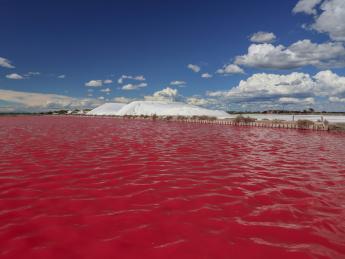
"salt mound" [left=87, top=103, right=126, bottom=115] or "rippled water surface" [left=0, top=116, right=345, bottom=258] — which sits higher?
"salt mound" [left=87, top=103, right=126, bottom=115]

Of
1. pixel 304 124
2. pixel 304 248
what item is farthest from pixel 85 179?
pixel 304 124

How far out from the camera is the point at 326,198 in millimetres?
7391

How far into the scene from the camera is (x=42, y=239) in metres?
4.94

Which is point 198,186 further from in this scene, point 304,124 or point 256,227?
point 304,124

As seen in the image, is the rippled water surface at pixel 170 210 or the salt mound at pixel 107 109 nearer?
the rippled water surface at pixel 170 210

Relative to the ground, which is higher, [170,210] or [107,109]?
[107,109]

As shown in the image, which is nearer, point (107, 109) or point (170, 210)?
point (170, 210)

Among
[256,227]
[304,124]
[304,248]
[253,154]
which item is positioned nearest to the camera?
[304,248]

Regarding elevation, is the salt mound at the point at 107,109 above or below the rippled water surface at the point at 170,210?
above

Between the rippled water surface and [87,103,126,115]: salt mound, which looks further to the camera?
[87,103,126,115]: salt mound

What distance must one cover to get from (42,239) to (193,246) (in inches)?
105

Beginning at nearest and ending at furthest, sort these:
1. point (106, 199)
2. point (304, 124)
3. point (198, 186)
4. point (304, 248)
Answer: point (304, 248) → point (106, 199) → point (198, 186) → point (304, 124)

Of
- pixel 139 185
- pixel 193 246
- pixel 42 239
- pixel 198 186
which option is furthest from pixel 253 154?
pixel 42 239

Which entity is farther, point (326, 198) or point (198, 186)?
point (198, 186)
